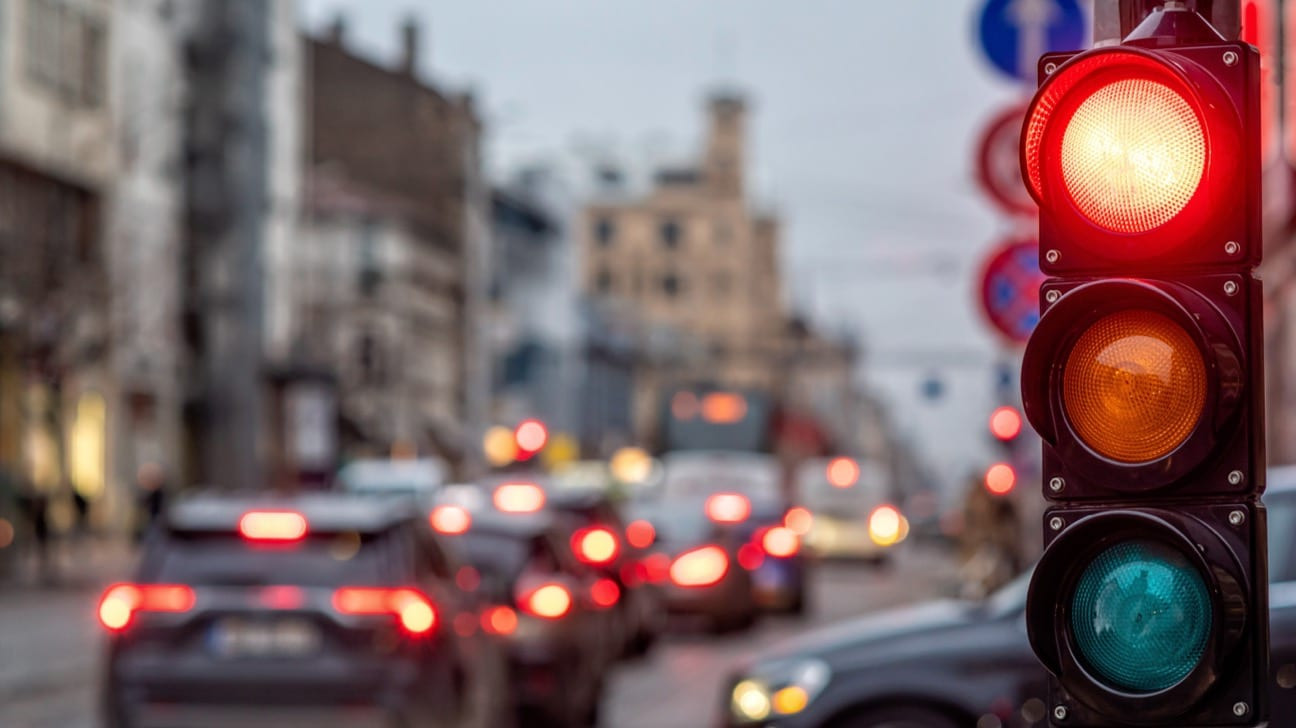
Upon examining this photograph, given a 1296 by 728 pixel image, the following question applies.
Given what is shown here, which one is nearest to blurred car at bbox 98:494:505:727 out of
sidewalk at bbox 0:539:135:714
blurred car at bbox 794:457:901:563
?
sidewalk at bbox 0:539:135:714

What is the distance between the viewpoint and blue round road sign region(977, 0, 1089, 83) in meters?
17.2

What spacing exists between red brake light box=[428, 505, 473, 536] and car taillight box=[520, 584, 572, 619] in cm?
66

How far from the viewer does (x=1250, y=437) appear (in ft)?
14.4

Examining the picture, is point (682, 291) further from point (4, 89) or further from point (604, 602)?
point (604, 602)

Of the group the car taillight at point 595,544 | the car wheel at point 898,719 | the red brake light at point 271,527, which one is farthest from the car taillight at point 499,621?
the car taillight at point 595,544

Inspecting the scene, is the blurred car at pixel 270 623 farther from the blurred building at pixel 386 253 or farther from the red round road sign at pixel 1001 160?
the blurred building at pixel 386 253

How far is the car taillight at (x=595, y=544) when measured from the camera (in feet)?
75.8

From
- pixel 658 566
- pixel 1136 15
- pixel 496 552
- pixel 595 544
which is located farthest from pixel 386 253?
pixel 1136 15

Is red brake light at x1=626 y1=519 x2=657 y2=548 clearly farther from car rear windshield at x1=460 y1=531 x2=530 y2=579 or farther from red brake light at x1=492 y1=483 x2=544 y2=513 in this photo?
car rear windshield at x1=460 y1=531 x2=530 y2=579

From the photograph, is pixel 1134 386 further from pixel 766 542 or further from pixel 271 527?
pixel 766 542

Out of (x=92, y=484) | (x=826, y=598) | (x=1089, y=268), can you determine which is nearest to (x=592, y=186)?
(x=92, y=484)

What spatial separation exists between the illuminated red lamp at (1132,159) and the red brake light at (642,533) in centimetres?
2503

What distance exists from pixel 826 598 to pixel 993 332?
901 inches

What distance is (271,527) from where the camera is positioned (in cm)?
1220
